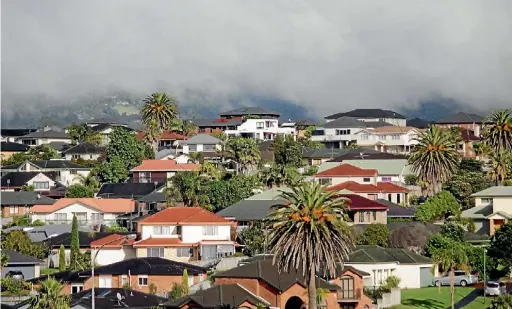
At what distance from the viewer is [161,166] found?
14650 centimetres

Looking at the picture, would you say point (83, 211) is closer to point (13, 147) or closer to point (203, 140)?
point (203, 140)

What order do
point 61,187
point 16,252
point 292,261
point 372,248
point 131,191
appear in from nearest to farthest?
point 292,261 < point 372,248 < point 16,252 < point 131,191 < point 61,187

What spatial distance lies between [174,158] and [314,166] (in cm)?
1914

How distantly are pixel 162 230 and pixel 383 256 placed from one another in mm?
22717

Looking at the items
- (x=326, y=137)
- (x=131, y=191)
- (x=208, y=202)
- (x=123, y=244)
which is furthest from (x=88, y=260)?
(x=326, y=137)

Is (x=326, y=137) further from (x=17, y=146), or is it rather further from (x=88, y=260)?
(x=88, y=260)

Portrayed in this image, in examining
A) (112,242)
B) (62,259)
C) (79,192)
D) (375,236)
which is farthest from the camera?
(79,192)

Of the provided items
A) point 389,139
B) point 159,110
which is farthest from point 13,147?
point 389,139

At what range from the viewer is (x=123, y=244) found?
343 feet

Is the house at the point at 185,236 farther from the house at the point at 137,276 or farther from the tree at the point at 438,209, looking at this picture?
the tree at the point at 438,209

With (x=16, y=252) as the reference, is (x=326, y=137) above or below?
above

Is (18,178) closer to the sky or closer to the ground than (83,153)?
closer to the ground

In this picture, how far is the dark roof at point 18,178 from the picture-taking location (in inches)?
5915

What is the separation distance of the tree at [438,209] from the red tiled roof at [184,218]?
19.9 meters
